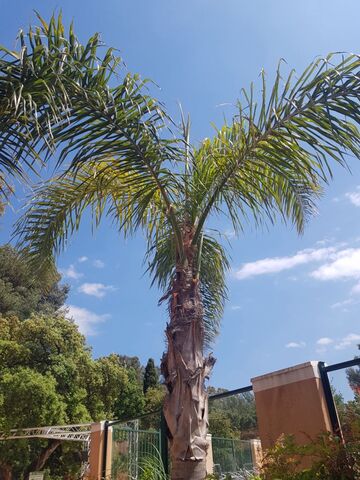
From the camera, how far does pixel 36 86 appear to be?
3.61 m

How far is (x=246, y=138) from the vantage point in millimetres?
4816

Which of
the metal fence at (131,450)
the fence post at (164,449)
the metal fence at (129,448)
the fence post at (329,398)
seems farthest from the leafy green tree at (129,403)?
the fence post at (329,398)

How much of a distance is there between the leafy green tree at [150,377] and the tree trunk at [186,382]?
27401 millimetres

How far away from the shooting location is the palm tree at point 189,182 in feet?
13.5

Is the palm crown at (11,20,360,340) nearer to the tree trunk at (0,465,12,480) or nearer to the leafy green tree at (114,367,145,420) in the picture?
the tree trunk at (0,465,12,480)

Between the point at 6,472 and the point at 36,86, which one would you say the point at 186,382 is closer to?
the point at 36,86

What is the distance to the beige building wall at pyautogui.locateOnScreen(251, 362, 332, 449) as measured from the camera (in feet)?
14.6

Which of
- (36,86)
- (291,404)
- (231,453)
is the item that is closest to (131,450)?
(291,404)

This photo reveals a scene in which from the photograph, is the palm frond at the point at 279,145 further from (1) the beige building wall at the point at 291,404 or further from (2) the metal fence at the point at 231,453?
(2) the metal fence at the point at 231,453

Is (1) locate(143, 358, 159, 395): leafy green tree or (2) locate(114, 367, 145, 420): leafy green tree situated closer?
(2) locate(114, 367, 145, 420): leafy green tree

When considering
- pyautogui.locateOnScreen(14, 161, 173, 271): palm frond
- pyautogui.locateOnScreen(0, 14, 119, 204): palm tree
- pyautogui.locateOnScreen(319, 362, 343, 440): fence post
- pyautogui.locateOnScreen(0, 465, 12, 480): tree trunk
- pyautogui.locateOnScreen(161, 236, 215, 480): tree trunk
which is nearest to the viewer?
pyautogui.locateOnScreen(0, 14, 119, 204): palm tree

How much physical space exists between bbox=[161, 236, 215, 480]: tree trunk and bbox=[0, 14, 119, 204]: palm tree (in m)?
1.93

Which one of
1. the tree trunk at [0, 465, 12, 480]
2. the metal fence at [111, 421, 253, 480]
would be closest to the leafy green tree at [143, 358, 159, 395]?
the tree trunk at [0, 465, 12, 480]

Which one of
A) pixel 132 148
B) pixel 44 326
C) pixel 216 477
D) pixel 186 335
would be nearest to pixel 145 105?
pixel 132 148
